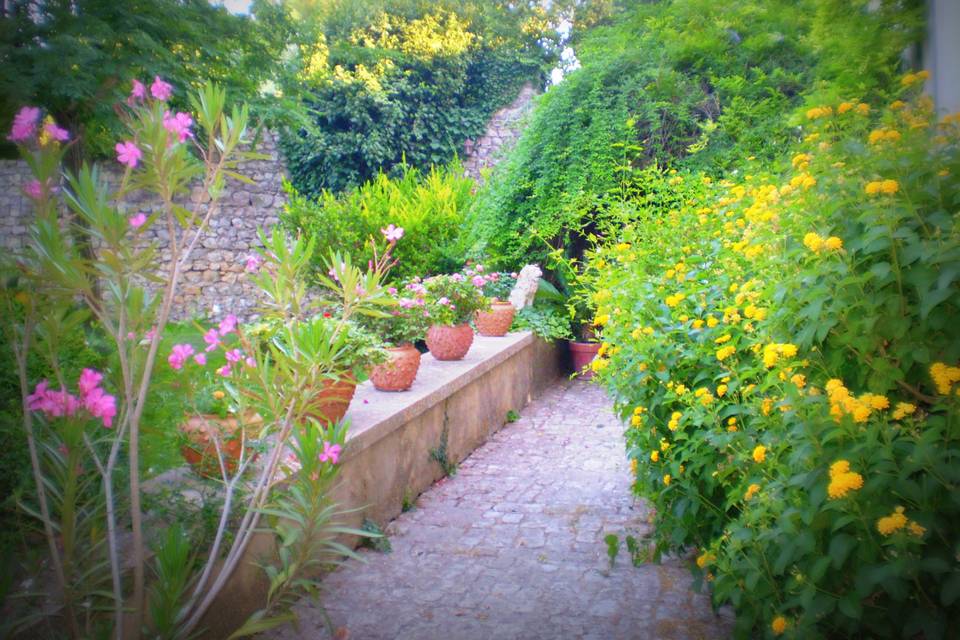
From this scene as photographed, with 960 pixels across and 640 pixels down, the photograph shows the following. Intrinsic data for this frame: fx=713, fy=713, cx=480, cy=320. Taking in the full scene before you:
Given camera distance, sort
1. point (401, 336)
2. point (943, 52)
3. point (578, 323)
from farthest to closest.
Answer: point (578, 323), point (401, 336), point (943, 52)

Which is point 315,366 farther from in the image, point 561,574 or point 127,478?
point 561,574

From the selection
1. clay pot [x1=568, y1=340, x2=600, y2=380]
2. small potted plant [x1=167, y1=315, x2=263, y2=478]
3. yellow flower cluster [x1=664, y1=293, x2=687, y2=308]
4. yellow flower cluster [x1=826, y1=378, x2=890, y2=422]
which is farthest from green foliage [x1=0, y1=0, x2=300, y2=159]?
yellow flower cluster [x1=826, y1=378, x2=890, y2=422]

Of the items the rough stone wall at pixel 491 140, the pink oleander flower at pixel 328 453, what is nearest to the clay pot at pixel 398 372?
the pink oleander flower at pixel 328 453

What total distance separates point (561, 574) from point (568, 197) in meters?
5.15

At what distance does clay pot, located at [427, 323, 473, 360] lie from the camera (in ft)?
17.8

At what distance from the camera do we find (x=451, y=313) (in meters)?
5.42

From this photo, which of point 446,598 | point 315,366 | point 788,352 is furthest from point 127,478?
point 788,352

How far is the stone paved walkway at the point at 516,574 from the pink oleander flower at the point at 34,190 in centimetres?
173

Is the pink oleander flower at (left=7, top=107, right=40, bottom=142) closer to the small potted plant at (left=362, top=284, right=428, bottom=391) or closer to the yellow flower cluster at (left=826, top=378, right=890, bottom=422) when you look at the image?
the yellow flower cluster at (left=826, top=378, right=890, bottom=422)

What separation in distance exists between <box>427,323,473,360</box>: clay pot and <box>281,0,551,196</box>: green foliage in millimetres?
7194

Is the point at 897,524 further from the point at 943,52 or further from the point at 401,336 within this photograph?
the point at 401,336

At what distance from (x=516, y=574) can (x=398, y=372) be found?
5.22ft

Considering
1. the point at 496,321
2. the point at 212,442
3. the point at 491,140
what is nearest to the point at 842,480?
the point at 212,442

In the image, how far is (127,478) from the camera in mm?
2498
